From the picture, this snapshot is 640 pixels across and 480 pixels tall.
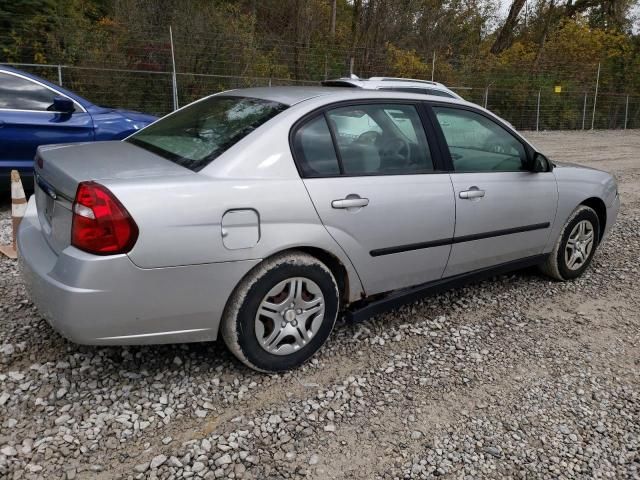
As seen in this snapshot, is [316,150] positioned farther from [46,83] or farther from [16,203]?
[46,83]

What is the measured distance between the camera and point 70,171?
8.95 feet

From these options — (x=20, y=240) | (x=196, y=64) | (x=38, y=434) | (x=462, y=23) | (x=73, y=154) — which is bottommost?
(x=38, y=434)

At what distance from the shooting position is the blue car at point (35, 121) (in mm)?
5871

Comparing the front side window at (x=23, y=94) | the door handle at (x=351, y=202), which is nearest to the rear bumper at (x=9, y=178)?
the front side window at (x=23, y=94)

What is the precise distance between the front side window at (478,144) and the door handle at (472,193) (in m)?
0.15

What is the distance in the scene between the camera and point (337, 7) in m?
22.5

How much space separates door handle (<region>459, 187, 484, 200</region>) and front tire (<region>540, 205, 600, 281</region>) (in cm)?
114

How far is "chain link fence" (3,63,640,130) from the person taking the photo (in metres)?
13.1

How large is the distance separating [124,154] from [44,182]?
439 millimetres

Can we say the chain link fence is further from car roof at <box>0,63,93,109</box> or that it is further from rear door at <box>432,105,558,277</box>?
rear door at <box>432,105,558,277</box>

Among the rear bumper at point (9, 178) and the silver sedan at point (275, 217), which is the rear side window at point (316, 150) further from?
the rear bumper at point (9, 178)

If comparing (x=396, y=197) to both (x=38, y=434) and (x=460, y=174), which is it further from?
(x=38, y=434)

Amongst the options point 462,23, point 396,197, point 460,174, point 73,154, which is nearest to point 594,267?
point 460,174

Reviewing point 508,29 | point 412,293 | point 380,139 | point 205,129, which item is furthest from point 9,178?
point 508,29
